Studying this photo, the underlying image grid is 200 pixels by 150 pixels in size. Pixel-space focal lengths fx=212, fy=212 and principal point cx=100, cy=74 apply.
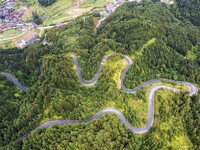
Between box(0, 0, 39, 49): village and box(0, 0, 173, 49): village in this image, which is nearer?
box(0, 0, 173, 49): village

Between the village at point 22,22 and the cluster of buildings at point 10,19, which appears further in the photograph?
the cluster of buildings at point 10,19

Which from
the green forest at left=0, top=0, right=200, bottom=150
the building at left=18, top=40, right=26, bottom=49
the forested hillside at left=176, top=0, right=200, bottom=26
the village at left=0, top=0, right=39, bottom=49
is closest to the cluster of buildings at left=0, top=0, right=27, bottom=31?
the village at left=0, top=0, right=39, bottom=49

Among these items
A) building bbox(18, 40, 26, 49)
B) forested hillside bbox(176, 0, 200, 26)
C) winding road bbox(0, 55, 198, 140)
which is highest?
winding road bbox(0, 55, 198, 140)

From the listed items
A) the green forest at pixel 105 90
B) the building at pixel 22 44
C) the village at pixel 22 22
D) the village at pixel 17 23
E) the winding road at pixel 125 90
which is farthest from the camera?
the village at pixel 17 23

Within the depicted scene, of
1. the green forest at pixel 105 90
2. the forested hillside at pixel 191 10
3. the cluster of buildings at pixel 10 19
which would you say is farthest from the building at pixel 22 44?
the forested hillside at pixel 191 10

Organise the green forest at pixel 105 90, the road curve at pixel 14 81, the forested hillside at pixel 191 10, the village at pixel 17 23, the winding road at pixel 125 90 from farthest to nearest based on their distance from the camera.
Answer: the village at pixel 17 23
the forested hillside at pixel 191 10
the road curve at pixel 14 81
the winding road at pixel 125 90
the green forest at pixel 105 90

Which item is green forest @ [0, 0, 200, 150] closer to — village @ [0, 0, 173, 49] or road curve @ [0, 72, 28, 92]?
road curve @ [0, 72, 28, 92]

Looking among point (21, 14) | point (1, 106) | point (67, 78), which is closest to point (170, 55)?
Answer: point (67, 78)

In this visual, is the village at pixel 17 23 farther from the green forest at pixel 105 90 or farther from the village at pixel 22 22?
the green forest at pixel 105 90
